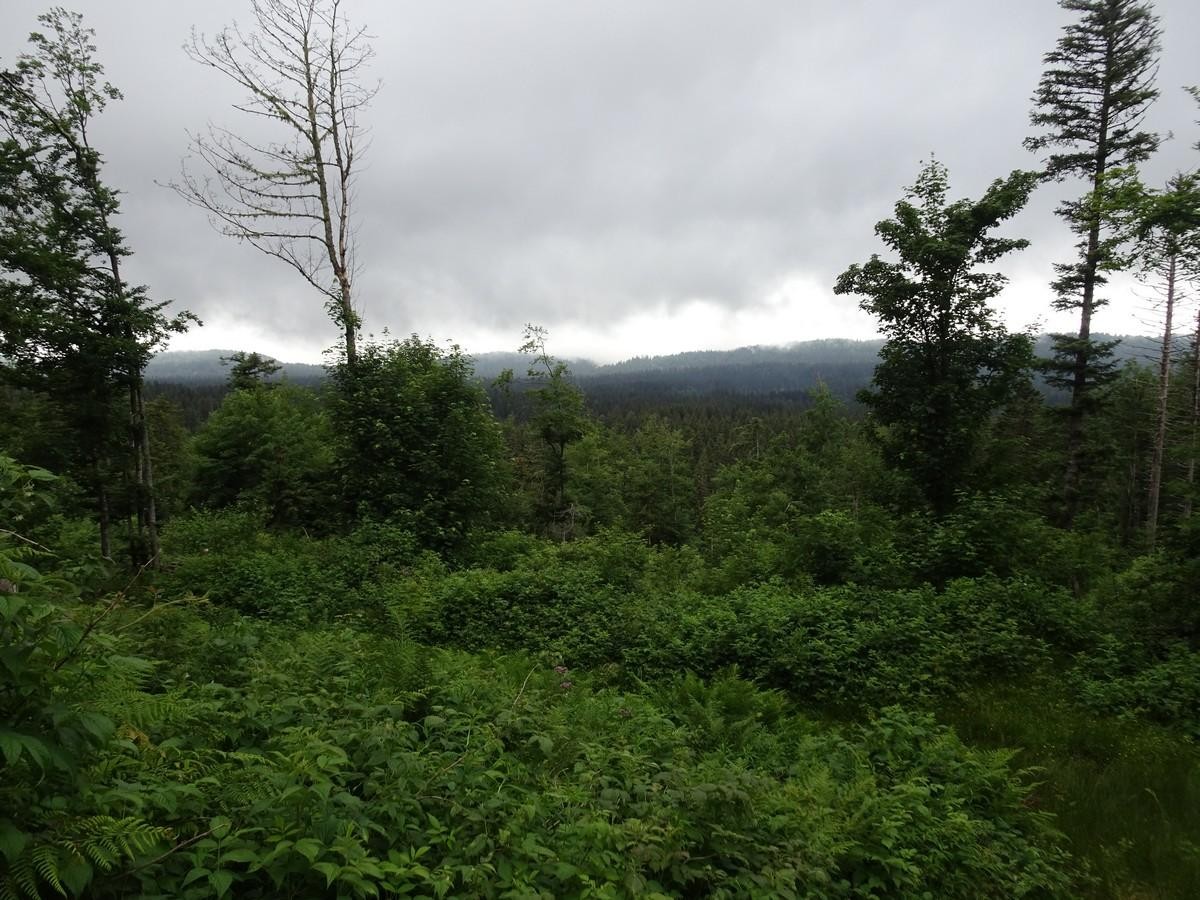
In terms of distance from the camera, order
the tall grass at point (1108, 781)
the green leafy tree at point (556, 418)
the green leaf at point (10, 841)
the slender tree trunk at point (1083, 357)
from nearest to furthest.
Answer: the green leaf at point (10, 841) < the tall grass at point (1108, 781) < the slender tree trunk at point (1083, 357) < the green leafy tree at point (556, 418)

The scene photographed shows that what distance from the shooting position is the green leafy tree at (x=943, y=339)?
543 inches

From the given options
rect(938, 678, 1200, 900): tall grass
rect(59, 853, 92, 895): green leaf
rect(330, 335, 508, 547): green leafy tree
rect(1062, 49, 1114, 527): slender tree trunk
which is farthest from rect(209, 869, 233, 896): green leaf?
rect(1062, 49, 1114, 527): slender tree trunk

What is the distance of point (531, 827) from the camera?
3.34 meters

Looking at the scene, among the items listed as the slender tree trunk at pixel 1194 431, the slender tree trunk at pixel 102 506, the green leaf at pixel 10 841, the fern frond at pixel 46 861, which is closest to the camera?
the green leaf at pixel 10 841

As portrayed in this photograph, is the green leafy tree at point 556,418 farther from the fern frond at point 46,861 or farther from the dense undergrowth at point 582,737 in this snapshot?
the fern frond at point 46,861

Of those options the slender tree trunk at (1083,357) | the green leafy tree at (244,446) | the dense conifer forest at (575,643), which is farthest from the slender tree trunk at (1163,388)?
the green leafy tree at (244,446)

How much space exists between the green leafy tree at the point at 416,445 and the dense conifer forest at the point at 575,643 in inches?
4.1

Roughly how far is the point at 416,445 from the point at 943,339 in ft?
45.9

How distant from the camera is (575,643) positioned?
27.6 feet

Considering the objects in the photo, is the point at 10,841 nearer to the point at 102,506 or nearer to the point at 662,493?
the point at 102,506

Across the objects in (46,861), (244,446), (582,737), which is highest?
(46,861)

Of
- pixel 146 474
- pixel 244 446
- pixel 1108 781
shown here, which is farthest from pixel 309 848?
pixel 244 446

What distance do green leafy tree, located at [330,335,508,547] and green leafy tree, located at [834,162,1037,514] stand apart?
11.1m

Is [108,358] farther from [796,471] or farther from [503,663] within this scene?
[796,471]
